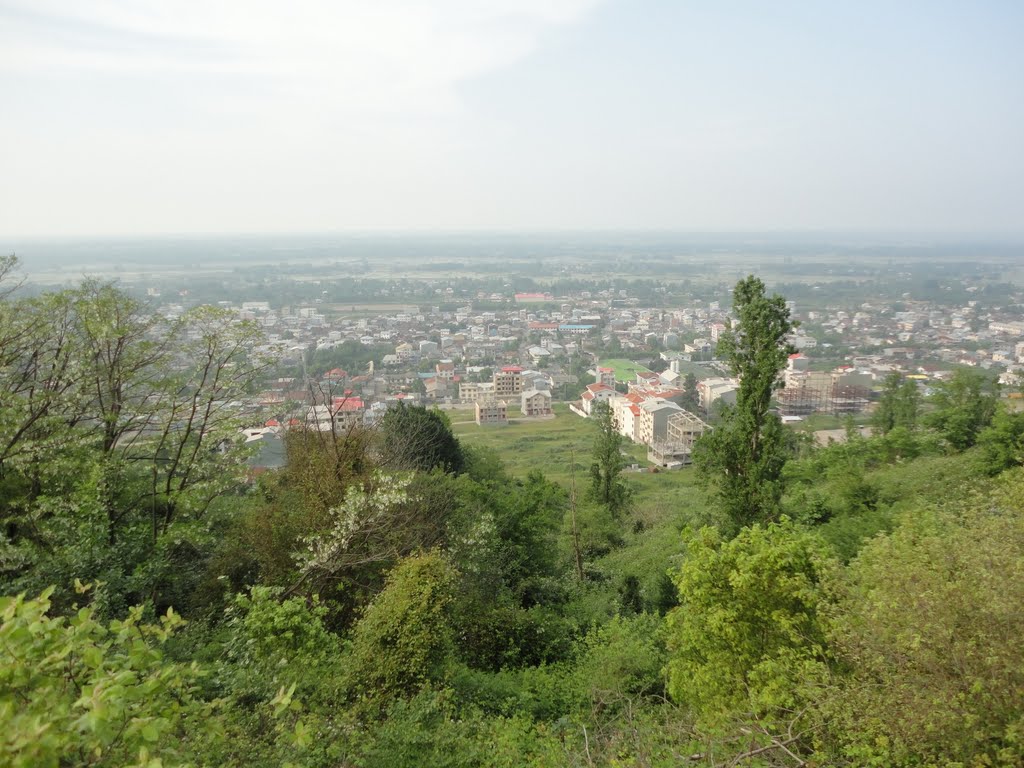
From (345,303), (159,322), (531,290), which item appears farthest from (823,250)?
(159,322)

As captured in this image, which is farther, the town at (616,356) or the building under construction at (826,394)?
the building under construction at (826,394)

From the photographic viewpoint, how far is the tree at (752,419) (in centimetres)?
884

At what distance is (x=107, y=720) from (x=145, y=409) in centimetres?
840

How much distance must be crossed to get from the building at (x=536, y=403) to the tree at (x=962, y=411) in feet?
82.6

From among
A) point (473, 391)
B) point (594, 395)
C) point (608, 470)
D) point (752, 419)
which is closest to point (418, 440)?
point (608, 470)

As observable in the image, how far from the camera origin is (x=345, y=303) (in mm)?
68500

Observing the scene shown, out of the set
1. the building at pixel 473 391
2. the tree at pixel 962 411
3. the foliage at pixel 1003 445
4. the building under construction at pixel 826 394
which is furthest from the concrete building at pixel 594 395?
the foliage at pixel 1003 445

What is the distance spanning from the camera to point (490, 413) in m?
36.8

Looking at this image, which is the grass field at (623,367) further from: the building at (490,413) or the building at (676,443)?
the building at (676,443)

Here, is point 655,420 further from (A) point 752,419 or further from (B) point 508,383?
(A) point 752,419

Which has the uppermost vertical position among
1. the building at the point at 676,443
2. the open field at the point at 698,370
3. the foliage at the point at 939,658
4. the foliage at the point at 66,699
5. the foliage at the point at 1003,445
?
the foliage at the point at 66,699

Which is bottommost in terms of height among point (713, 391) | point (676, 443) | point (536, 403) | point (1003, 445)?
point (676, 443)

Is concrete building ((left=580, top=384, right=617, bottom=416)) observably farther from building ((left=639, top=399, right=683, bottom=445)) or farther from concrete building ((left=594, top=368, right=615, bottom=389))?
building ((left=639, top=399, right=683, bottom=445))

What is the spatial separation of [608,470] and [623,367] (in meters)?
33.9
